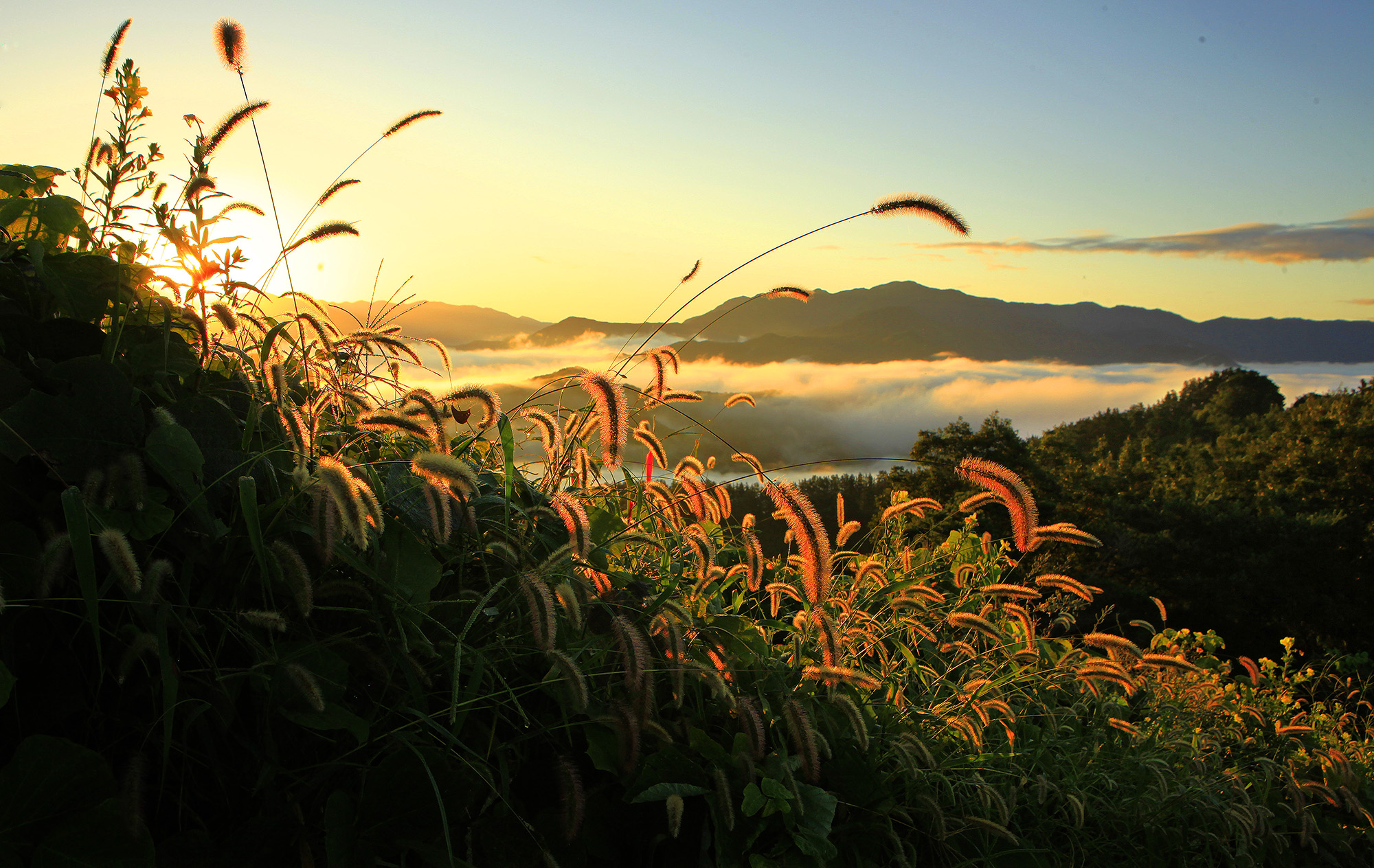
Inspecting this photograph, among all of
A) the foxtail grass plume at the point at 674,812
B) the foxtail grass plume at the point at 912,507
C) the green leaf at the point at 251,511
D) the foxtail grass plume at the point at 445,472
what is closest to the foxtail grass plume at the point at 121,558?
the green leaf at the point at 251,511

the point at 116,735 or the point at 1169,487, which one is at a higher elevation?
the point at 116,735

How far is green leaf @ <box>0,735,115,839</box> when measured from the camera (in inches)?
40.0

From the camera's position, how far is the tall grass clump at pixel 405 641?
1143mm

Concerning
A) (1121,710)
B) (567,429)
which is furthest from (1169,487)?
(567,429)

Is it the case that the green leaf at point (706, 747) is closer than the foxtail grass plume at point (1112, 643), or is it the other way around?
the green leaf at point (706, 747)

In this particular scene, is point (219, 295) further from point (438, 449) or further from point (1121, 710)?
point (1121, 710)

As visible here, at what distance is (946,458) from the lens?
1979 mm

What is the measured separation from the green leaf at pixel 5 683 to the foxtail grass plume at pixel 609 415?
2.97ft

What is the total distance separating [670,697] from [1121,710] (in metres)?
1.99

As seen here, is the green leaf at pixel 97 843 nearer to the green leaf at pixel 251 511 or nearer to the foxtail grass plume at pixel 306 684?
the foxtail grass plume at pixel 306 684

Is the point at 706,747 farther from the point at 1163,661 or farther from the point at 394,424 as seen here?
the point at 1163,661

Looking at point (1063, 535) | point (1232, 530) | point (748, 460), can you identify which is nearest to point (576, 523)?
point (748, 460)

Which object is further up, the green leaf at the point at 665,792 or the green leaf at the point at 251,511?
the green leaf at the point at 251,511

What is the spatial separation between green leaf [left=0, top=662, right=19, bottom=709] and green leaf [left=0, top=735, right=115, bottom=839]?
2.4 inches
